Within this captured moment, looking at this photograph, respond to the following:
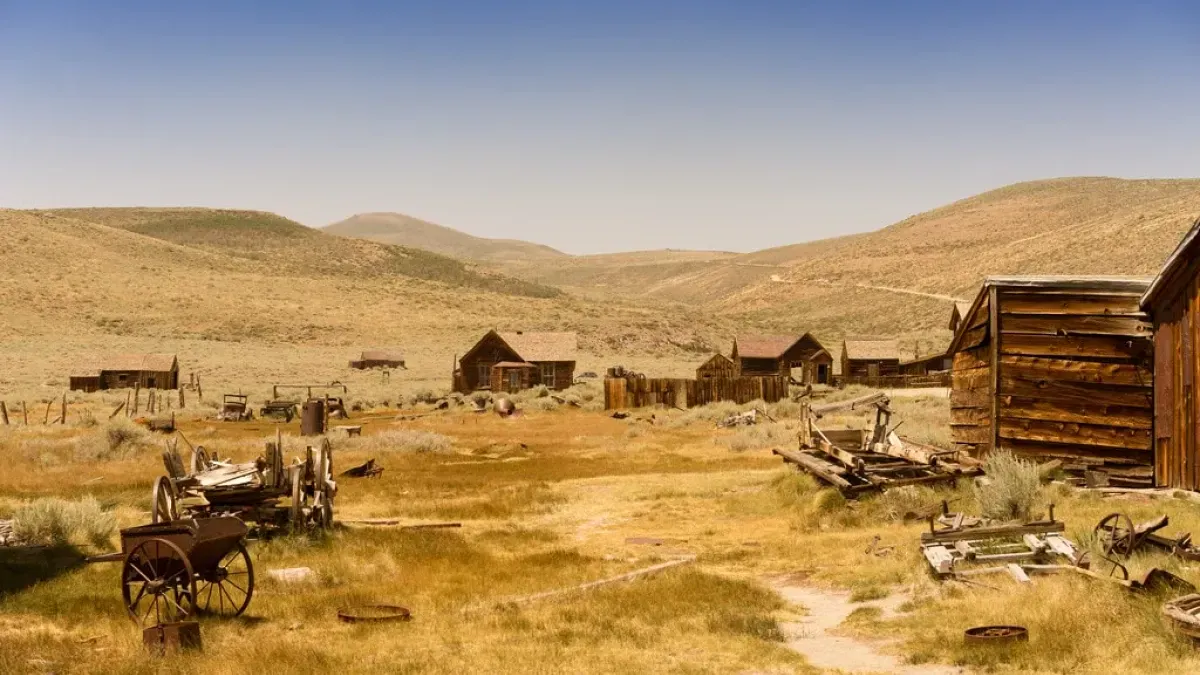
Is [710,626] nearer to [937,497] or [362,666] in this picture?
[362,666]

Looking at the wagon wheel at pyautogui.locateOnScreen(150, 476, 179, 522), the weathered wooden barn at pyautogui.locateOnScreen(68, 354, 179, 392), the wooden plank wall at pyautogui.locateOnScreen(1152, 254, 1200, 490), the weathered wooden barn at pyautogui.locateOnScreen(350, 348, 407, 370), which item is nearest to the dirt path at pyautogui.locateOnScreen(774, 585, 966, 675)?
the wooden plank wall at pyautogui.locateOnScreen(1152, 254, 1200, 490)

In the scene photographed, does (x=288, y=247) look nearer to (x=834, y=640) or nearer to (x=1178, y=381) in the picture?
(x=1178, y=381)

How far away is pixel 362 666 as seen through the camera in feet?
31.4

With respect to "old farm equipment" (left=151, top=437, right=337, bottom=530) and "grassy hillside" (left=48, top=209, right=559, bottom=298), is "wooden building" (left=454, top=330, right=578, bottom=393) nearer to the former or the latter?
"old farm equipment" (left=151, top=437, right=337, bottom=530)

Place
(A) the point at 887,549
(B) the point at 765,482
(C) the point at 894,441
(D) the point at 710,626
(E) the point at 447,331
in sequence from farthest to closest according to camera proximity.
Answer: (E) the point at 447,331 < (B) the point at 765,482 < (C) the point at 894,441 < (A) the point at 887,549 < (D) the point at 710,626

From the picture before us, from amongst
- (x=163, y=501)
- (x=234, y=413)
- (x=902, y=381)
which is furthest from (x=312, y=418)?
(x=902, y=381)

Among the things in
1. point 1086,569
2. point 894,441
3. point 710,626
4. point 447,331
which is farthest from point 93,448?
point 447,331

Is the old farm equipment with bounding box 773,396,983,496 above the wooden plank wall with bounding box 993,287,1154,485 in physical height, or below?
below

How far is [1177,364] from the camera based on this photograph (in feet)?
52.4

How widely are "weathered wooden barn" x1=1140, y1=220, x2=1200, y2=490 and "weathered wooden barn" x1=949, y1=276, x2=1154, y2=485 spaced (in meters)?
0.30

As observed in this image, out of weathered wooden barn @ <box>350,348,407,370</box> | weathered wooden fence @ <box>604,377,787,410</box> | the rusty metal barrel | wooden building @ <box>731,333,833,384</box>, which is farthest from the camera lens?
weathered wooden barn @ <box>350,348,407,370</box>

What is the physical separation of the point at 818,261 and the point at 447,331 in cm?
7783

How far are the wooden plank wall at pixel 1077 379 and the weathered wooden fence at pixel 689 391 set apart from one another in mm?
26470

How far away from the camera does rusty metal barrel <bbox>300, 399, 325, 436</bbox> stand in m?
33.9
